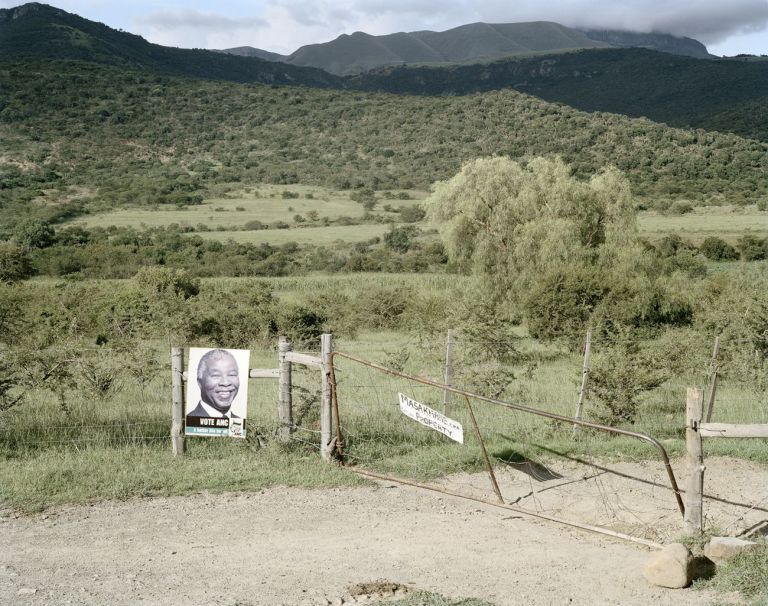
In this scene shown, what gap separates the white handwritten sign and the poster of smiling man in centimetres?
205

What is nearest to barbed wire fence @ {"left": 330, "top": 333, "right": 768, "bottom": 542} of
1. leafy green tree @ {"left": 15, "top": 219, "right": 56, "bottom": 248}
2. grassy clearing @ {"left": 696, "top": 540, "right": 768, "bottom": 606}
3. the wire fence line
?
the wire fence line

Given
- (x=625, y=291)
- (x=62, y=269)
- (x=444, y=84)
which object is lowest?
(x=62, y=269)

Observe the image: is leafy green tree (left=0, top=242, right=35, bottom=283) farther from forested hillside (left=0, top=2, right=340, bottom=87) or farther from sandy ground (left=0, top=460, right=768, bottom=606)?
forested hillside (left=0, top=2, right=340, bottom=87)

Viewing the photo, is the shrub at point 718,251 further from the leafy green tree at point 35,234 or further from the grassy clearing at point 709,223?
the leafy green tree at point 35,234

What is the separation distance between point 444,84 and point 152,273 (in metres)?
144

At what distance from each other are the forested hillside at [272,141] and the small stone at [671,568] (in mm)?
65906

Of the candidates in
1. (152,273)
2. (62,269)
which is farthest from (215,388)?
(62,269)

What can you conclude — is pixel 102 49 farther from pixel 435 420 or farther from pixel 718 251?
pixel 435 420

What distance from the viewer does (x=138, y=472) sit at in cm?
898

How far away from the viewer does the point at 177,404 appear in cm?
967

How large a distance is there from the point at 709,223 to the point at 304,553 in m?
59.6

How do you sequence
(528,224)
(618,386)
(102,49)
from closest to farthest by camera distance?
(618,386) < (528,224) < (102,49)

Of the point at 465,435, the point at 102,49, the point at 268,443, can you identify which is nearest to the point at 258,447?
the point at 268,443

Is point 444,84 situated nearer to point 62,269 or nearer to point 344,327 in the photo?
point 62,269
